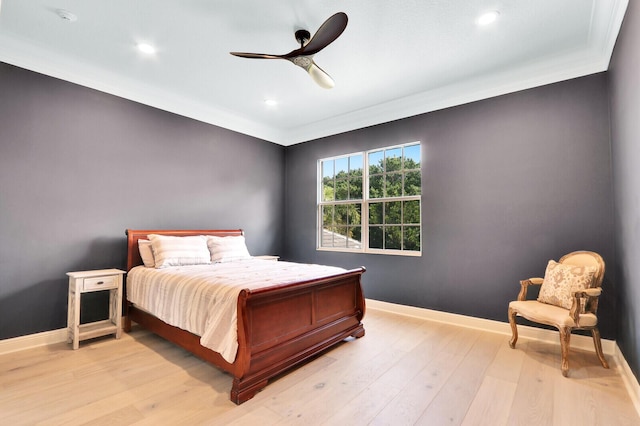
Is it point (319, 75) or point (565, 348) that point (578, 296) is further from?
point (319, 75)

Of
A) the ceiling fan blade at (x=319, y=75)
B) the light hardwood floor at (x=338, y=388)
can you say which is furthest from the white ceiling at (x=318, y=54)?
the light hardwood floor at (x=338, y=388)

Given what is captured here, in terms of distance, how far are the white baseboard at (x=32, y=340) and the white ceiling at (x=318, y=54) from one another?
2.65m

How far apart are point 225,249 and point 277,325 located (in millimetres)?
1882

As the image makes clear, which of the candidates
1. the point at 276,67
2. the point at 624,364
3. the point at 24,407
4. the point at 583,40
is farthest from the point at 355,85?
the point at 24,407

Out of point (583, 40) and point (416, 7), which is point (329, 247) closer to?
point (416, 7)

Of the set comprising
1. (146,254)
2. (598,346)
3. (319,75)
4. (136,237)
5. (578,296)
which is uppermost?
(319,75)

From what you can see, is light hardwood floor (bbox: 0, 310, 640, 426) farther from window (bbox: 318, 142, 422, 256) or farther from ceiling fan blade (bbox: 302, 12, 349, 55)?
ceiling fan blade (bbox: 302, 12, 349, 55)

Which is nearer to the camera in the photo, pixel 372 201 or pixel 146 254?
pixel 146 254

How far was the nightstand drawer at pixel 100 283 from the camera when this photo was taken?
Result: 120 inches

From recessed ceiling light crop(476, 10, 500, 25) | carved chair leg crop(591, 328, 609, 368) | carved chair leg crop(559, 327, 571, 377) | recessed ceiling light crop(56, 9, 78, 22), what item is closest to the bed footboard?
carved chair leg crop(559, 327, 571, 377)

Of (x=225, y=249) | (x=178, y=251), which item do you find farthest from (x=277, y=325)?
(x=225, y=249)

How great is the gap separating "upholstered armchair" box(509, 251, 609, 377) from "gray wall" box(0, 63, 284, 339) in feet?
13.2

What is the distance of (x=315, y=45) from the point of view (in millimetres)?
2434

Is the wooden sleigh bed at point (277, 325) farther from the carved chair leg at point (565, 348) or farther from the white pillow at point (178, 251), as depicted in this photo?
the carved chair leg at point (565, 348)
